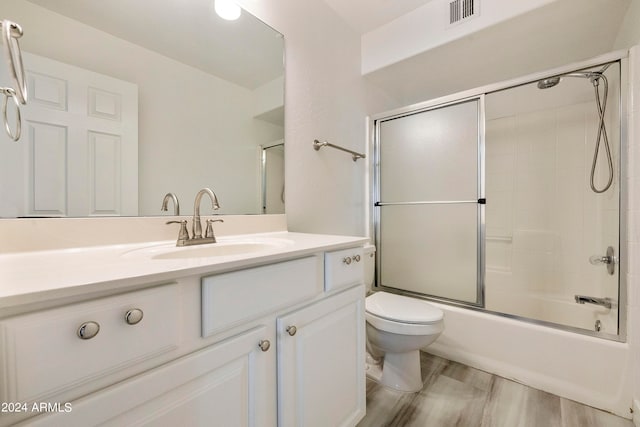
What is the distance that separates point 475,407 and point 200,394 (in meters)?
1.33

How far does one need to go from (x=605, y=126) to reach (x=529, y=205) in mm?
719

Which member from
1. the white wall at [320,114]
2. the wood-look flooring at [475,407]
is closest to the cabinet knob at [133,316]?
the white wall at [320,114]

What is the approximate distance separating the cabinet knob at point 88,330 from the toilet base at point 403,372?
4.55 ft

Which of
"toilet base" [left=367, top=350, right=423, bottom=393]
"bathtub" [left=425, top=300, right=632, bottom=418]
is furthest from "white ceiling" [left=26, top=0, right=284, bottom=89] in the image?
"bathtub" [left=425, top=300, right=632, bottom=418]

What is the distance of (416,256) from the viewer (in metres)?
1.97

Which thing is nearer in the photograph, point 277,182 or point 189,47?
point 189,47

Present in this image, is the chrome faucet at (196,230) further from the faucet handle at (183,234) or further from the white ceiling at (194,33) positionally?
the white ceiling at (194,33)

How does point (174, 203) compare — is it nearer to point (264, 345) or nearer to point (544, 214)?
point (264, 345)

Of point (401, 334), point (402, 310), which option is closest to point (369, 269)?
point (402, 310)

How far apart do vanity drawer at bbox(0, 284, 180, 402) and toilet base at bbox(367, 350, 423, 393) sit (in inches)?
49.5

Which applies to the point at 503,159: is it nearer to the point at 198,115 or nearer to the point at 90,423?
the point at 198,115

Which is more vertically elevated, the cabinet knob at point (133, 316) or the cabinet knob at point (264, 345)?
the cabinet knob at point (133, 316)

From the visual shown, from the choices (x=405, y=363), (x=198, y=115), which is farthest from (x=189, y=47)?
(x=405, y=363)

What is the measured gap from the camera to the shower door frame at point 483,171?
123 cm
